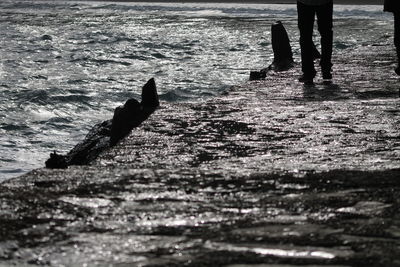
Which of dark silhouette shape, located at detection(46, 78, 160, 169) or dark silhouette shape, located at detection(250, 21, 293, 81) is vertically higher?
dark silhouette shape, located at detection(46, 78, 160, 169)

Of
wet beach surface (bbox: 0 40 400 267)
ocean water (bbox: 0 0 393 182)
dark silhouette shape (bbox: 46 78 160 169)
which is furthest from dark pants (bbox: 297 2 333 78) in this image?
ocean water (bbox: 0 0 393 182)

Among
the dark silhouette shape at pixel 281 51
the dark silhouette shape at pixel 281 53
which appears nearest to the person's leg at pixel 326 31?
the dark silhouette shape at pixel 281 53

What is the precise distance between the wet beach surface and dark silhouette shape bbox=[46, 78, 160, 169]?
0.22 meters

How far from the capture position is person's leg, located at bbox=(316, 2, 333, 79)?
11.5 m

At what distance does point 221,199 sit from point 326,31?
23.4ft

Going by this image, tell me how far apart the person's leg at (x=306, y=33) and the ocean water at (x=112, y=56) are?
406cm

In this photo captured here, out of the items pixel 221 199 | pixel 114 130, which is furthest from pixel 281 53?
pixel 221 199

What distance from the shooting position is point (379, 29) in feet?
109

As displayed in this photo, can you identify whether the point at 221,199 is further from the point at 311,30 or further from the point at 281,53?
the point at 281,53

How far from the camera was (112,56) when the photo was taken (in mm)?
29109

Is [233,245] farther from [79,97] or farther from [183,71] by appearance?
[183,71]

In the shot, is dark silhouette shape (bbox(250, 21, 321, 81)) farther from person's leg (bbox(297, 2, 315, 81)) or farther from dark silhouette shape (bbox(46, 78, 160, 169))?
dark silhouette shape (bbox(46, 78, 160, 169))

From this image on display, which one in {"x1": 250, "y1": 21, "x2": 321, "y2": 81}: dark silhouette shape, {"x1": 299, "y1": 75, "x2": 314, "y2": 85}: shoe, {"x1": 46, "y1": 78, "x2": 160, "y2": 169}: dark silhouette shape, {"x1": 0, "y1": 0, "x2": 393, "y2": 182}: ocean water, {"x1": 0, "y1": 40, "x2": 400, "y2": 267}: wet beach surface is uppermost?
{"x1": 0, "y1": 40, "x2": 400, "y2": 267}: wet beach surface

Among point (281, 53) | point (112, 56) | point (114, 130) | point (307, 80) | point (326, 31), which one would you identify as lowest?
point (112, 56)
